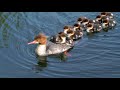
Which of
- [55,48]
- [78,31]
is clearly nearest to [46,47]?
[55,48]

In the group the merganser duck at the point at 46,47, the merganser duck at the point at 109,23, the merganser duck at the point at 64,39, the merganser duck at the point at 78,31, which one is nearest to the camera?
the merganser duck at the point at 46,47

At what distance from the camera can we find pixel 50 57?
693 cm

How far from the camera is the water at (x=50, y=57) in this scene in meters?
6.01

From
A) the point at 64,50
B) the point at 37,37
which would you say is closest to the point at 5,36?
the point at 37,37

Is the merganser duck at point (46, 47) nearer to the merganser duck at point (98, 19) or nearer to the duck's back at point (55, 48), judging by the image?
the duck's back at point (55, 48)

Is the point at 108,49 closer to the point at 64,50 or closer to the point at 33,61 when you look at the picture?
the point at 64,50

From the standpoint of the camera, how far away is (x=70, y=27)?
8281 millimetres

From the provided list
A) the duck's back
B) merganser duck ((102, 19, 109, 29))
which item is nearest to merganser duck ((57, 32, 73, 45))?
the duck's back

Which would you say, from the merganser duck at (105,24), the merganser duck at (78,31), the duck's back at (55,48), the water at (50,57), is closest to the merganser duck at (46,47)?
the duck's back at (55,48)

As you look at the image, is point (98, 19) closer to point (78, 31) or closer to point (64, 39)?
point (78, 31)

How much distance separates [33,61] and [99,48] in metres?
1.32

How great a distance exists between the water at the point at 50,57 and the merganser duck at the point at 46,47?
5.9 inches

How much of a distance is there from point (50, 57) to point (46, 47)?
1.49 ft

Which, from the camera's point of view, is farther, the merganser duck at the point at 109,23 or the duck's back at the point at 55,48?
the merganser duck at the point at 109,23
